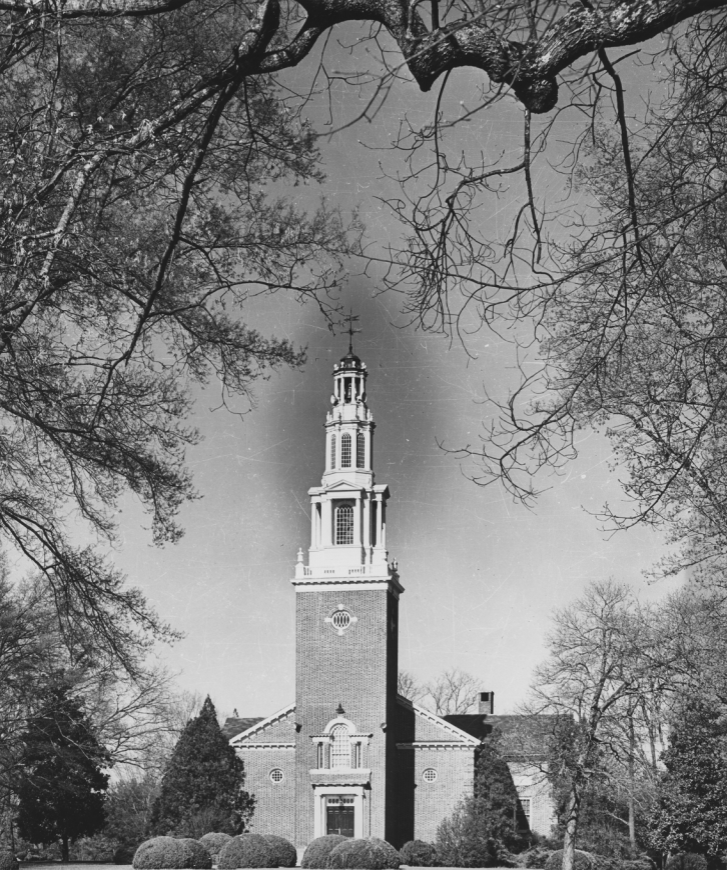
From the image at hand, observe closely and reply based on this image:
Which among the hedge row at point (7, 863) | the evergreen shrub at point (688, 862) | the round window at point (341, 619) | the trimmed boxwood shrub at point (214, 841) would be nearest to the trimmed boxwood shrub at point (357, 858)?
the trimmed boxwood shrub at point (214, 841)

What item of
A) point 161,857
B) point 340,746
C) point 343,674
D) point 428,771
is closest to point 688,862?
point 428,771

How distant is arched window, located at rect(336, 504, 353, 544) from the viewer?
57000 mm

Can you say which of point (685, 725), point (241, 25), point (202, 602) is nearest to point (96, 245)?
point (241, 25)

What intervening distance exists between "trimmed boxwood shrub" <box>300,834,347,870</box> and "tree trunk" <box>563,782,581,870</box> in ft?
39.4

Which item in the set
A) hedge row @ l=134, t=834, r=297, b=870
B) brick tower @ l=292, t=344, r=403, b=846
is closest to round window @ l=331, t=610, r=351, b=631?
brick tower @ l=292, t=344, r=403, b=846

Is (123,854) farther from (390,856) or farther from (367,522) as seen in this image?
(367,522)

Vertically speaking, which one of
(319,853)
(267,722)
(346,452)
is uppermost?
(346,452)

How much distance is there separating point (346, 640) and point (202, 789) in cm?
900

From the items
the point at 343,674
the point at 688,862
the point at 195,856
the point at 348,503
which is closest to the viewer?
the point at 195,856

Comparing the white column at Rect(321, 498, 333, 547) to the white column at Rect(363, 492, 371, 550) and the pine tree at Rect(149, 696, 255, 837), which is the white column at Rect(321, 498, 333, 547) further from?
the pine tree at Rect(149, 696, 255, 837)

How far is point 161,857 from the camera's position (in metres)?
41.0

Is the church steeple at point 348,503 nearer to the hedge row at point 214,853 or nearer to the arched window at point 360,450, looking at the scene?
the arched window at point 360,450

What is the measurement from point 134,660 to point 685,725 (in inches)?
607

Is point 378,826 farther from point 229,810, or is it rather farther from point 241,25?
point 241,25
